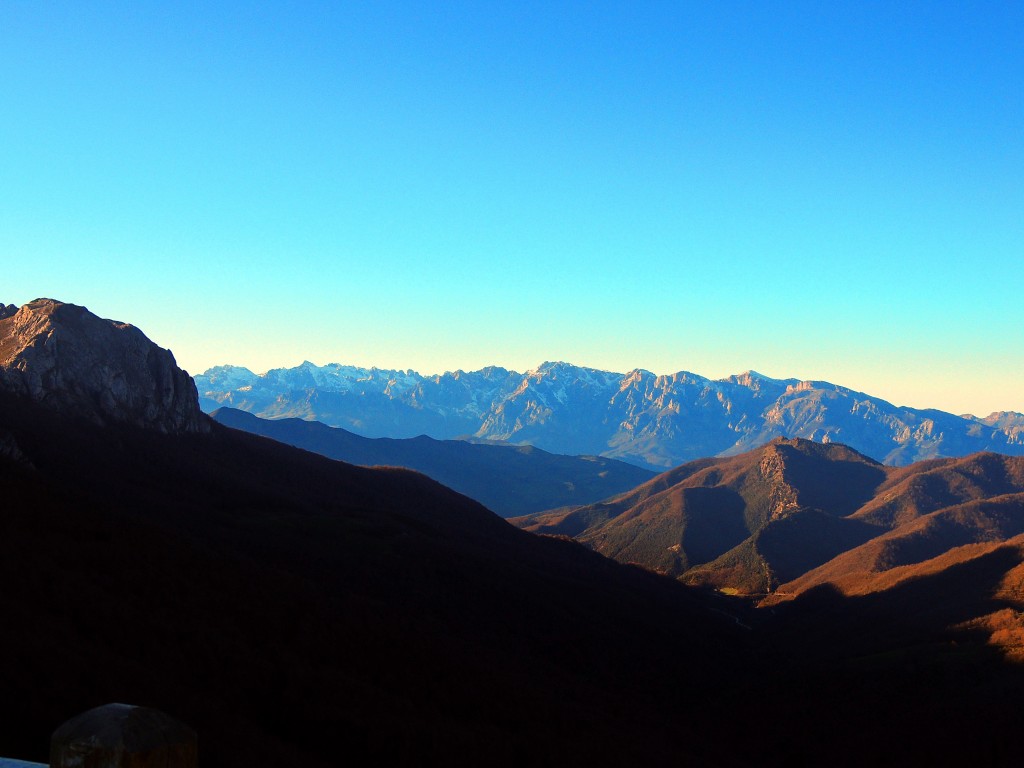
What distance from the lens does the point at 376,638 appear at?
77.0 m

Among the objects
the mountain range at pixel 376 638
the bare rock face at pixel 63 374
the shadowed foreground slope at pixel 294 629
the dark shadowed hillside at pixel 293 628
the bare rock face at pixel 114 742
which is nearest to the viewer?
the bare rock face at pixel 114 742

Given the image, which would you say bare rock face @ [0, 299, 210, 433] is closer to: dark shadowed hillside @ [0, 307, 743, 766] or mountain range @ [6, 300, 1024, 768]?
mountain range @ [6, 300, 1024, 768]

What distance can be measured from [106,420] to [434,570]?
98.4 metres

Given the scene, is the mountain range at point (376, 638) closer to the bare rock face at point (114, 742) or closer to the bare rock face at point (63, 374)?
the bare rock face at point (63, 374)

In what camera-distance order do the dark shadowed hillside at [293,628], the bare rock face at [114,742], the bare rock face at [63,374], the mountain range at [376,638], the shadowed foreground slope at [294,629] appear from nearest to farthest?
the bare rock face at [114,742] → the shadowed foreground slope at [294,629] → the dark shadowed hillside at [293,628] → the mountain range at [376,638] → the bare rock face at [63,374]

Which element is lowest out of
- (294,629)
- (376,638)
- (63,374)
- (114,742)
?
(376,638)

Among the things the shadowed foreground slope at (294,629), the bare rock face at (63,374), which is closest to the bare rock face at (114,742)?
the shadowed foreground slope at (294,629)

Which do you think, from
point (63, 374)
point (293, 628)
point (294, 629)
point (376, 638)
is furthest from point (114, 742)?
point (63, 374)

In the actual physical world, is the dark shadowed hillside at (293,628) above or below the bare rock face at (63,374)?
below

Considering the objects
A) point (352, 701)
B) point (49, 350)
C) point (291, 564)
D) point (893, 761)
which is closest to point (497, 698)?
point (352, 701)

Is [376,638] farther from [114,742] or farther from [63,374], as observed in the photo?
[63,374]

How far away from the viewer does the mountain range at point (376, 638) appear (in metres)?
46.8

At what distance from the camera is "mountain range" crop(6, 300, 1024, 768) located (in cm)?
4684

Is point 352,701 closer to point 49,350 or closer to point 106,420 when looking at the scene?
point 106,420
